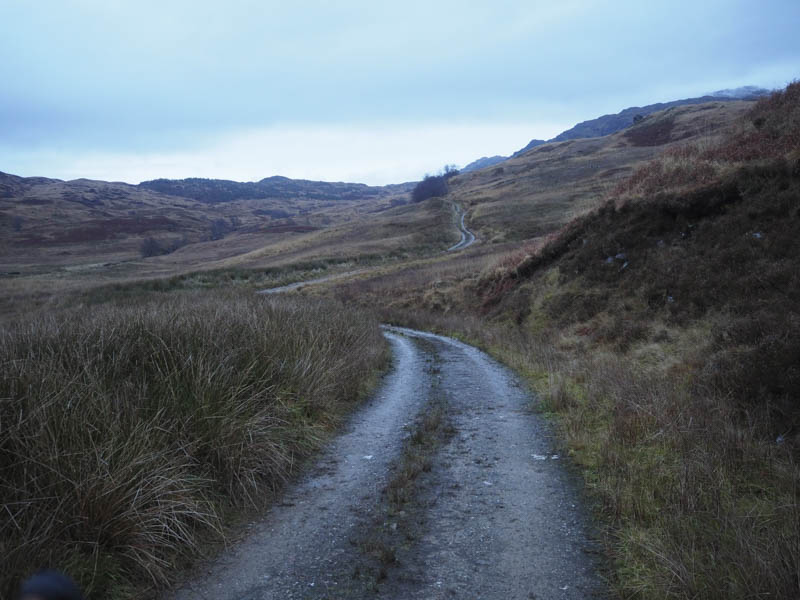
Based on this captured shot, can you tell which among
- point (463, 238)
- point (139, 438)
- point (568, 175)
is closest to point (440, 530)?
point (139, 438)

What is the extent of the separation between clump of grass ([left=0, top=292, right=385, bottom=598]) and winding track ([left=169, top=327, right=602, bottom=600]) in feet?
1.77

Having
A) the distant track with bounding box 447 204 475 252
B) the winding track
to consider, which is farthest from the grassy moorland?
the distant track with bounding box 447 204 475 252

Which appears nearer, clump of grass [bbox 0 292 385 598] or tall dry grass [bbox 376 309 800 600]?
tall dry grass [bbox 376 309 800 600]

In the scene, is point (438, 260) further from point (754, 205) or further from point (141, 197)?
point (141, 197)

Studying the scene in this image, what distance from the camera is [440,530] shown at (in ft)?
17.4

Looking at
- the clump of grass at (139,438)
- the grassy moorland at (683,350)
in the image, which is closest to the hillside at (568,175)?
the grassy moorland at (683,350)

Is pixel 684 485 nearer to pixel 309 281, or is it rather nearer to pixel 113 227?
pixel 309 281

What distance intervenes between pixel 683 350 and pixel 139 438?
11001 millimetres

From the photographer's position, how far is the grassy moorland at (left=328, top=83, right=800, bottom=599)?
170 inches

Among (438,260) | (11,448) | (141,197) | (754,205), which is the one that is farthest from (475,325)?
(141,197)

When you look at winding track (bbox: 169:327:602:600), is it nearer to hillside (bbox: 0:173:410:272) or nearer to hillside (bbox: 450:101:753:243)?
hillside (bbox: 450:101:753:243)

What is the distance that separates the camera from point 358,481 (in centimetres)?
673

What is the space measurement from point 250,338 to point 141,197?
215 m

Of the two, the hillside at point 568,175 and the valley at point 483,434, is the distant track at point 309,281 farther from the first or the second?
the valley at point 483,434
